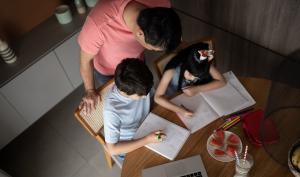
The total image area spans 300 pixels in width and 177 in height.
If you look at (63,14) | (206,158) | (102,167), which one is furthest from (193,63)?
(63,14)

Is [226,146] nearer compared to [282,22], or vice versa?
[226,146]

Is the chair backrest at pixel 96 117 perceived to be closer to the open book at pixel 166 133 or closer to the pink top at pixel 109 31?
the pink top at pixel 109 31

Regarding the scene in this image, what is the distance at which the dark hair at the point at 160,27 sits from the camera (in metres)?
1.17

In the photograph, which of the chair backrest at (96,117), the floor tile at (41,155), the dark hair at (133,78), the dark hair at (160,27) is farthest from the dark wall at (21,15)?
the dark hair at (160,27)

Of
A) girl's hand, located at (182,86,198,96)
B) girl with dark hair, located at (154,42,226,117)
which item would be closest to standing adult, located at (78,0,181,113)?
girl with dark hair, located at (154,42,226,117)

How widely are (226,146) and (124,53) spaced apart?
71 cm

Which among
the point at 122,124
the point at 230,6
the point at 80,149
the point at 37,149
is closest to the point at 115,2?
the point at 122,124

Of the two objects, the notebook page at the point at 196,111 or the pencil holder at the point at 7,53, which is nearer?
the notebook page at the point at 196,111

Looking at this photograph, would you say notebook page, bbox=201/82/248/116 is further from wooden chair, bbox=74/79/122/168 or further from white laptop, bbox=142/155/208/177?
wooden chair, bbox=74/79/122/168

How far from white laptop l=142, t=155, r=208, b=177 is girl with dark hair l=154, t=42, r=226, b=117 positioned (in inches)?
9.7

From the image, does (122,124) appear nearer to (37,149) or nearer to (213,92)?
(213,92)

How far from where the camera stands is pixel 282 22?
179 cm

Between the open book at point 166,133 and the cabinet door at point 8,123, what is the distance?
1168mm

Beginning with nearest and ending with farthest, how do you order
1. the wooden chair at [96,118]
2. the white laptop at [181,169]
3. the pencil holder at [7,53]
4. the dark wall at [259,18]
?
the white laptop at [181,169] < the wooden chair at [96,118] < the dark wall at [259,18] < the pencil holder at [7,53]
